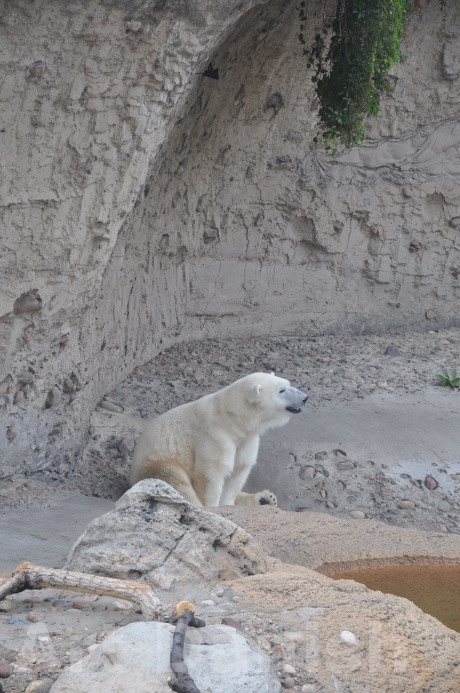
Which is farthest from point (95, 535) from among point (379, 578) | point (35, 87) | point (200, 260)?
point (200, 260)

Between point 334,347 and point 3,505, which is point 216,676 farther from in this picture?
point 334,347

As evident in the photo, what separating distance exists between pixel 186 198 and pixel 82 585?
22.4 ft

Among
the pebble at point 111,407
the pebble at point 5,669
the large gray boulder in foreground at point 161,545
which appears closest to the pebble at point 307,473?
the pebble at point 111,407

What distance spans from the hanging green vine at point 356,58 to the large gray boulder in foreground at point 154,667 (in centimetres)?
626

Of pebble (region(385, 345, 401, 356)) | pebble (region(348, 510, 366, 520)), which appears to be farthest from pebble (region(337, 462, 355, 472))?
pebble (region(385, 345, 401, 356))

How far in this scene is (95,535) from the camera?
391cm

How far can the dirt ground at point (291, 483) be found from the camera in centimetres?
317

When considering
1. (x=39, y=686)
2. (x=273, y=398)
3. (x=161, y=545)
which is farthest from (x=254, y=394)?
(x=39, y=686)

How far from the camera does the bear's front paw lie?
21.6 ft

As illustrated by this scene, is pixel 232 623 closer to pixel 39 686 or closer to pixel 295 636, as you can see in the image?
pixel 295 636

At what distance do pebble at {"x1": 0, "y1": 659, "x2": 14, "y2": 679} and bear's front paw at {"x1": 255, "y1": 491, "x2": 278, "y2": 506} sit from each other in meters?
3.85

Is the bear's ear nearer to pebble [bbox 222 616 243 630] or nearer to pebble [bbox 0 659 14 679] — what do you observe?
pebble [bbox 222 616 243 630]

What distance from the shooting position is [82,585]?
132 inches

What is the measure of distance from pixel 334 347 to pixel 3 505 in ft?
18.5
